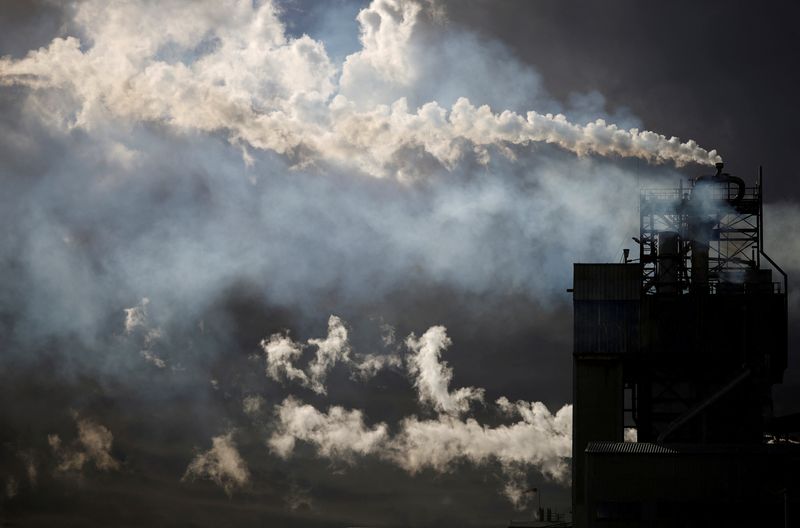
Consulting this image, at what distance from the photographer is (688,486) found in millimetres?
63562

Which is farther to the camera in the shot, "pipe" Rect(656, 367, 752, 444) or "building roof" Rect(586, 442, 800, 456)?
"pipe" Rect(656, 367, 752, 444)

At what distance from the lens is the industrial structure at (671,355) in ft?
214

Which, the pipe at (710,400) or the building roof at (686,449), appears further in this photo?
the pipe at (710,400)

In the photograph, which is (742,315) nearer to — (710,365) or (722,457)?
(710,365)

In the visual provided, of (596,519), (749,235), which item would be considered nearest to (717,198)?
(749,235)

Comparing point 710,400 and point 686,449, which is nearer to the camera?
point 686,449

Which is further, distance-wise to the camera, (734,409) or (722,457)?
(734,409)

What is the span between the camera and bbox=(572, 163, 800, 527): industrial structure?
6519 cm

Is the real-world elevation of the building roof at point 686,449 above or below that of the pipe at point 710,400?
below

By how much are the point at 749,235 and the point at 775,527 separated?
2351 centimetres

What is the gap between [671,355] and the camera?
71.9 meters

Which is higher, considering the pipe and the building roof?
the pipe

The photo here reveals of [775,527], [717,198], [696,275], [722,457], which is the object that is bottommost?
[775,527]

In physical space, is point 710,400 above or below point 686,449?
above
